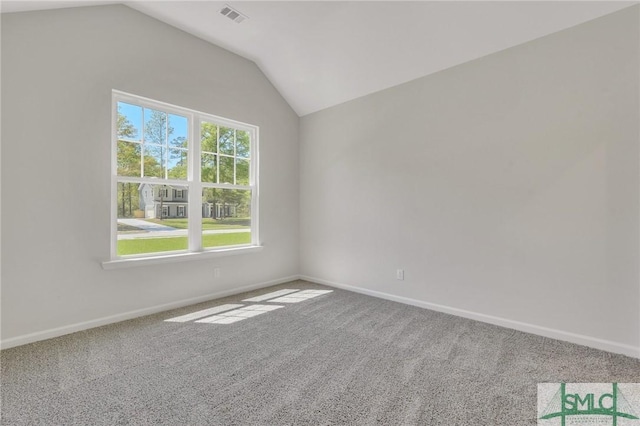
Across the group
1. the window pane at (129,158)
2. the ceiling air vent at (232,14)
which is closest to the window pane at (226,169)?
the window pane at (129,158)

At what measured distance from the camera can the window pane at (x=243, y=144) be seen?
4.16 meters

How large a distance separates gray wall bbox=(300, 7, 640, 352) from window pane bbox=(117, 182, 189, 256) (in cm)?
225

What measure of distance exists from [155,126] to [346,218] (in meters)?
2.66

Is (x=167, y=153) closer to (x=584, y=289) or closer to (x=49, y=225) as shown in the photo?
(x=49, y=225)

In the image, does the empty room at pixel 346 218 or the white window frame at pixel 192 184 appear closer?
the empty room at pixel 346 218

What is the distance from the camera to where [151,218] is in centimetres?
333

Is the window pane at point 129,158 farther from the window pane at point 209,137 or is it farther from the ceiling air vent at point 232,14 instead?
the ceiling air vent at point 232,14

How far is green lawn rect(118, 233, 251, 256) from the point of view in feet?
10.2

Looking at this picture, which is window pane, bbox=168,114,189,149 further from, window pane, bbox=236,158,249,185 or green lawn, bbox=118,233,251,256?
green lawn, bbox=118,233,251,256

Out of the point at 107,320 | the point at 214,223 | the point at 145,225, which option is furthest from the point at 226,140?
the point at 107,320

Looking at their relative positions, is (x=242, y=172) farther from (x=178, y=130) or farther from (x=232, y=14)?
(x=232, y=14)

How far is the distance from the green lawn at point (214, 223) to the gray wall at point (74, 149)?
0.49 meters

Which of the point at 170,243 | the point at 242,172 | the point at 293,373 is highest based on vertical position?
the point at 242,172

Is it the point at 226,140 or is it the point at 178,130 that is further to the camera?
the point at 226,140
